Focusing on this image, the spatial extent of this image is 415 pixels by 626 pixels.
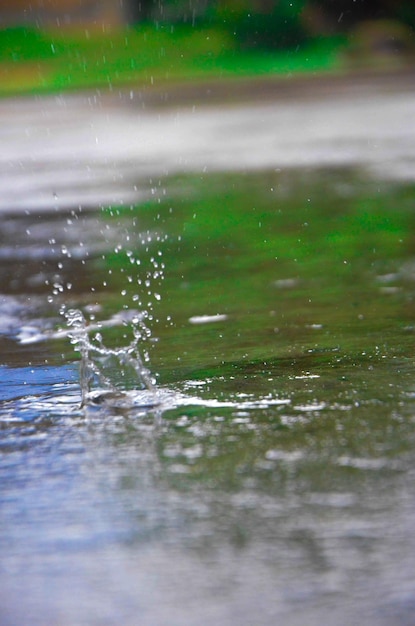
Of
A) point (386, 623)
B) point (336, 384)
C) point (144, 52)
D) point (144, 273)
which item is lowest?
point (144, 52)

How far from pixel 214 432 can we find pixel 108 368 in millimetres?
1106

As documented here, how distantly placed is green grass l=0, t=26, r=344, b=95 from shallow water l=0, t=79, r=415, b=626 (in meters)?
16.6

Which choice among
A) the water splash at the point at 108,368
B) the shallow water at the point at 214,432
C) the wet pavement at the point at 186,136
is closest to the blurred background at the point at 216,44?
the wet pavement at the point at 186,136

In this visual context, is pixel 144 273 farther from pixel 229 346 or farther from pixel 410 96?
pixel 410 96

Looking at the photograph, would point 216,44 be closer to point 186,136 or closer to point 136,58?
point 136,58

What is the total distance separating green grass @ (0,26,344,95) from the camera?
990 inches

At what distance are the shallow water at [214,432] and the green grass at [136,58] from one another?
16.6m

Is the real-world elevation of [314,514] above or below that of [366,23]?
above

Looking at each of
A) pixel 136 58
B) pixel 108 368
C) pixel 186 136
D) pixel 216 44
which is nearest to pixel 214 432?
pixel 108 368

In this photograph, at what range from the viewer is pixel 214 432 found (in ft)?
14.2

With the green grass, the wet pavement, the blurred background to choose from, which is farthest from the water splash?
the blurred background

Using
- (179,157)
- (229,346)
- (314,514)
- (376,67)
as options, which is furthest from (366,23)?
(314,514)

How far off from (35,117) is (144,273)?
12399 millimetres

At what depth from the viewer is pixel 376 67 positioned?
2491cm
